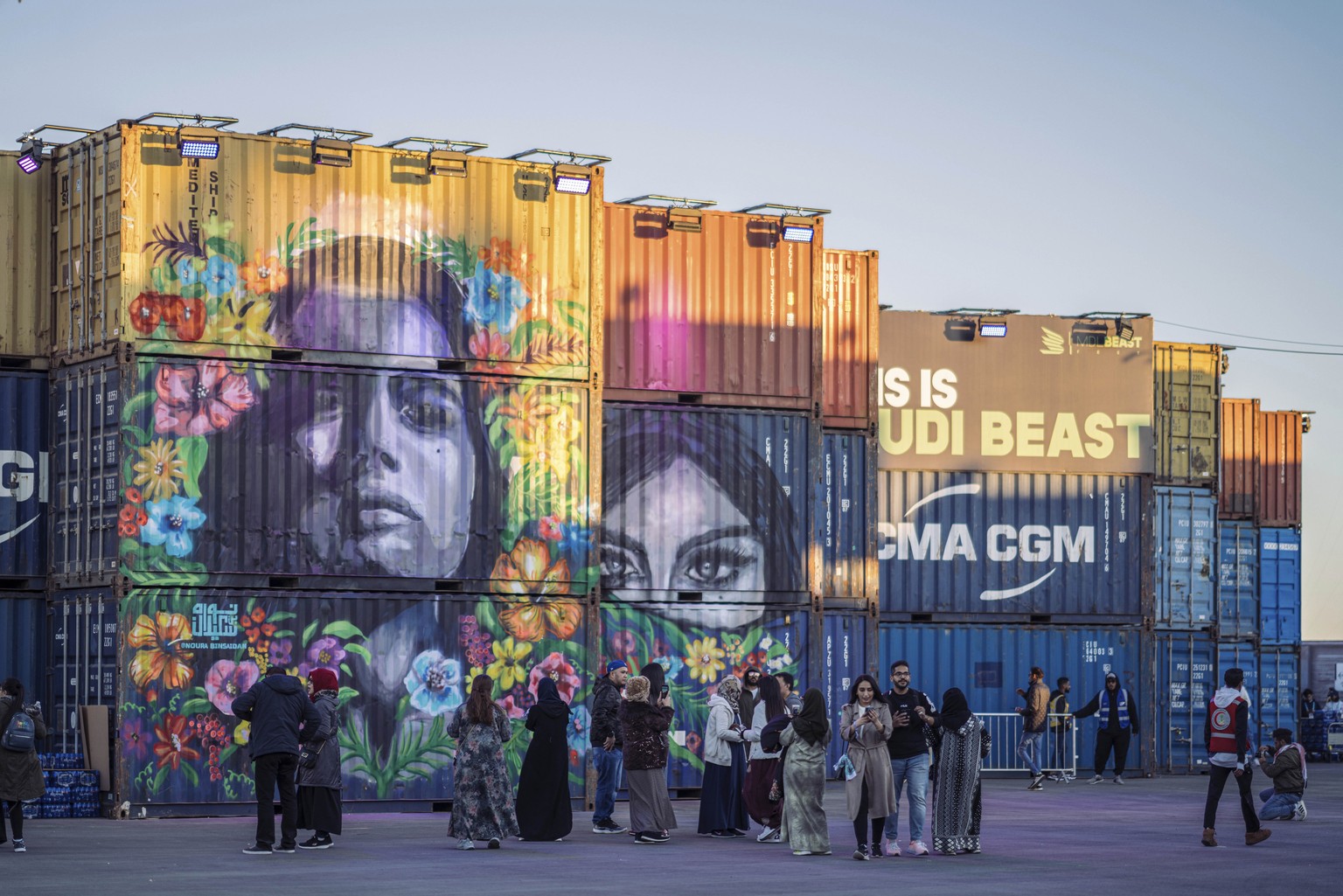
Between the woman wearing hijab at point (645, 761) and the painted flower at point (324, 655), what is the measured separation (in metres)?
4.09

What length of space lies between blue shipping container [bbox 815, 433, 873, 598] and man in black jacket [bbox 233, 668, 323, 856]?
35.7ft

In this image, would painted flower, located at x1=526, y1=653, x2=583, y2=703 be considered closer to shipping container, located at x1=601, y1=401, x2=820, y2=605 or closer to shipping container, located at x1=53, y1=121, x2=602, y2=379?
shipping container, located at x1=601, y1=401, x2=820, y2=605

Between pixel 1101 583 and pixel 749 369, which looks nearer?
pixel 749 369

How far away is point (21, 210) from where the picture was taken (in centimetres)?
2258

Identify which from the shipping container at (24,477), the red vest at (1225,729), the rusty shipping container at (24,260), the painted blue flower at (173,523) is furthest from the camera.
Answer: the rusty shipping container at (24,260)

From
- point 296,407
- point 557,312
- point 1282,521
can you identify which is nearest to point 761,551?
point 557,312

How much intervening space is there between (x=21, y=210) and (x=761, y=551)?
371 inches

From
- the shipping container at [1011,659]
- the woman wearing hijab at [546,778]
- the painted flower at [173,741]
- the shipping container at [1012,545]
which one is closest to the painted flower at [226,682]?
the painted flower at [173,741]

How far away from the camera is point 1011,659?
2952 centimetres

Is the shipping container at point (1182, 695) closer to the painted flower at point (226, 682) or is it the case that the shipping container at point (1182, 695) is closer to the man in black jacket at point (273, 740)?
the painted flower at point (226, 682)

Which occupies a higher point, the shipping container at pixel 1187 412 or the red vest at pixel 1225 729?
the shipping container at pixel 1187 412

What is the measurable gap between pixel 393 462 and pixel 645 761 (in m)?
5.23

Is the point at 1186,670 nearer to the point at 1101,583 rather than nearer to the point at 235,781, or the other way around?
the point at 1101,583

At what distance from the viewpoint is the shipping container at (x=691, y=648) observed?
2352 centimetres
